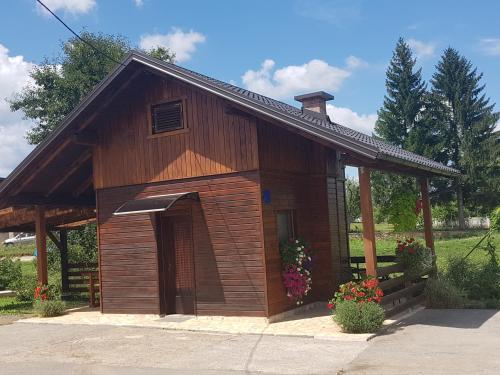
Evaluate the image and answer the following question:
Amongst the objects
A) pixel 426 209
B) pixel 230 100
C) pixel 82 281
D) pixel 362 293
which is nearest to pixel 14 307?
pixel 82 281

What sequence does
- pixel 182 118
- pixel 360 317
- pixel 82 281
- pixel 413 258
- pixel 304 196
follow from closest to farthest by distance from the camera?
pixel 360 317, pixel 182 118, pixel 413 258, pixel 304 196, pixel 82 281

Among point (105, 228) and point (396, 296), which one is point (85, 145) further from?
point (396, 296)

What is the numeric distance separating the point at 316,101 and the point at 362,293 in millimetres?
6815

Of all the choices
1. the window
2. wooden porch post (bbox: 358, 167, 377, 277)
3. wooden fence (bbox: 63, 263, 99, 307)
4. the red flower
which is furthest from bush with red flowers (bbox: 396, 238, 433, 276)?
wooden fence (bbox: 63, 263, 99, 307)

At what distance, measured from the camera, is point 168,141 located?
39.3 feet

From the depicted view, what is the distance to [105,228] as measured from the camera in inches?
507

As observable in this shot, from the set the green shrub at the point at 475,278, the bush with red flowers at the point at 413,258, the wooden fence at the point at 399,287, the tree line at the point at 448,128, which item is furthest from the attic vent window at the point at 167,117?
the tree line at the point at 448,128

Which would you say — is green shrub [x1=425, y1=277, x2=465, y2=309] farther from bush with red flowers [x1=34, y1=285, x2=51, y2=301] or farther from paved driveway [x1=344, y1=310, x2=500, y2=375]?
bush with red flowers [x1=34, y1=285, x2=51, y2=301]

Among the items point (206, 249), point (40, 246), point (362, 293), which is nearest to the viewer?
point (362, 293)

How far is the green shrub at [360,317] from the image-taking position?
910 cm

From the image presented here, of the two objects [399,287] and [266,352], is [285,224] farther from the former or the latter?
[266,352]

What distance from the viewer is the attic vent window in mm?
11891

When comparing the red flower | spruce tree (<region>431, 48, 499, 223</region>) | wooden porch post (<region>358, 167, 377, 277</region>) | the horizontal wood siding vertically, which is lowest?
the red flower

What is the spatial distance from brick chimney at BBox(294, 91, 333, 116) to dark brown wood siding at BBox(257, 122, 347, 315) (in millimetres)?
2563
